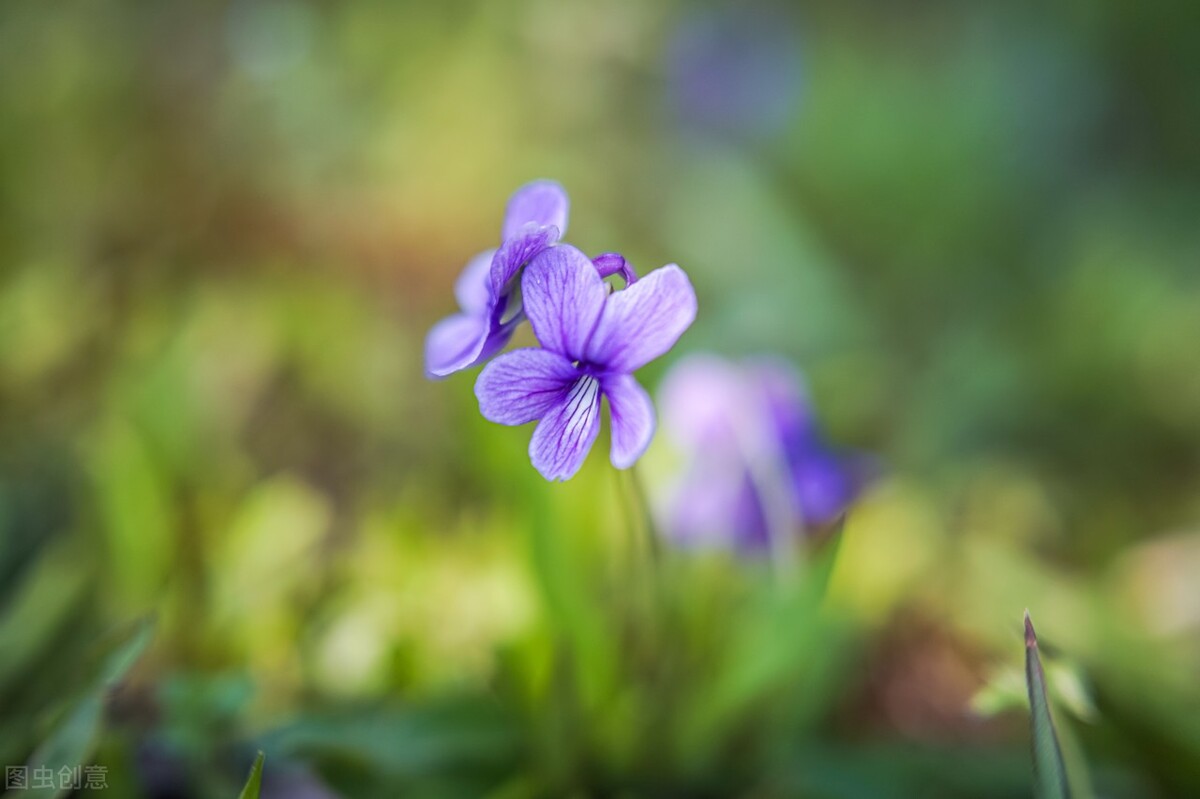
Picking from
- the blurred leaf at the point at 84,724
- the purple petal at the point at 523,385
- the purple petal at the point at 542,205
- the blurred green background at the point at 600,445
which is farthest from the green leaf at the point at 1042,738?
the blurred leaf at the point at 84,724

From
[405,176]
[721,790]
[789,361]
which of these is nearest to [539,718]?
[721,790]

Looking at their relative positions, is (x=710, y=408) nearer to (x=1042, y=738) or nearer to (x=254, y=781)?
(x=1042, y=738)

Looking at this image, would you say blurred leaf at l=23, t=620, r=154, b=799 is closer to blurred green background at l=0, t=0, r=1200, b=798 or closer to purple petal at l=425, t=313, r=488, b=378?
blurred green background at l=0, t=0, r=1200, b=798

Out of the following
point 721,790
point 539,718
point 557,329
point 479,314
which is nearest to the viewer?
point 557,329

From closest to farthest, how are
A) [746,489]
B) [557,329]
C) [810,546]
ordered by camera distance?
[557,329], [746,489], [810,546]

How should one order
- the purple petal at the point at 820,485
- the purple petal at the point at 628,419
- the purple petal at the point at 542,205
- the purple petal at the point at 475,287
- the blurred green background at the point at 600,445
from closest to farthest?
the purple petal at the point at 628,419 → the purple petal at the point at 542,205 → the purple petal at the point at 475,287 → the blurred green background at the point at 600,445 → the purple petal at the point at 820,485

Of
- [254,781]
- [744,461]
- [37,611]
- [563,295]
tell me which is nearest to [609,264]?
[563,295]

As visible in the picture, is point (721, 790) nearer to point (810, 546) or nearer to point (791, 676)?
point (791, 676)

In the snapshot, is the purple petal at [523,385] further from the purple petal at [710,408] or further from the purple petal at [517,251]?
the purple petal at [710,408]
